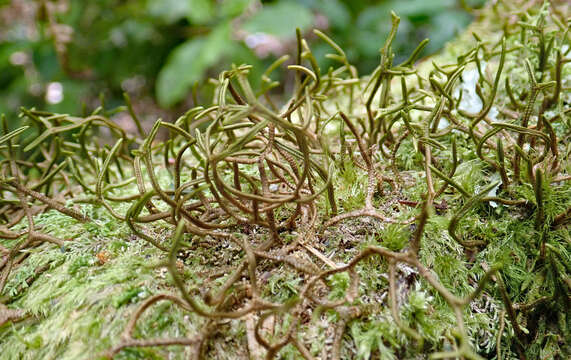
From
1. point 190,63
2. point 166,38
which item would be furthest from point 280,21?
point 166,38

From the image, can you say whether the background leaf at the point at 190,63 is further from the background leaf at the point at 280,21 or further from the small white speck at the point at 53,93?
the small white speck at the point at 53,93

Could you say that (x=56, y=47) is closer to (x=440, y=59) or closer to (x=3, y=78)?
(x=3, y=78)

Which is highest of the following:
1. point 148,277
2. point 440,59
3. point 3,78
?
point 440,59

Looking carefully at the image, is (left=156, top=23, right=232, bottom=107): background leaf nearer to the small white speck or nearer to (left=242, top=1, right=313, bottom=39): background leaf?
(left=242, top=1, right=313, bottom=39): background leaf

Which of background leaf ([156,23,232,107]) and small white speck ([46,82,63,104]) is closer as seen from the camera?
background leaf ([156,23,232,107])

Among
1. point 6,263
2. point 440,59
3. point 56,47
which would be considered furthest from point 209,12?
point 6,263

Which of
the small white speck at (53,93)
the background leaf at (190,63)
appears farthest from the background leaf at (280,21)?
the small white speck at (53,93)

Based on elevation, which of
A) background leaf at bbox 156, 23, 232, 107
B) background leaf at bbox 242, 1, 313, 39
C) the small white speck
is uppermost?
background leaf at bbox 242, 1, 313, 39

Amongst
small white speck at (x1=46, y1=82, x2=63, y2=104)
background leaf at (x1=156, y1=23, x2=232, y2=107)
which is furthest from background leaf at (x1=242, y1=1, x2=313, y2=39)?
small white speck at (x1=46, y1=82, x2=63, y2=104)

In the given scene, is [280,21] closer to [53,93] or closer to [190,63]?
[190,63]
